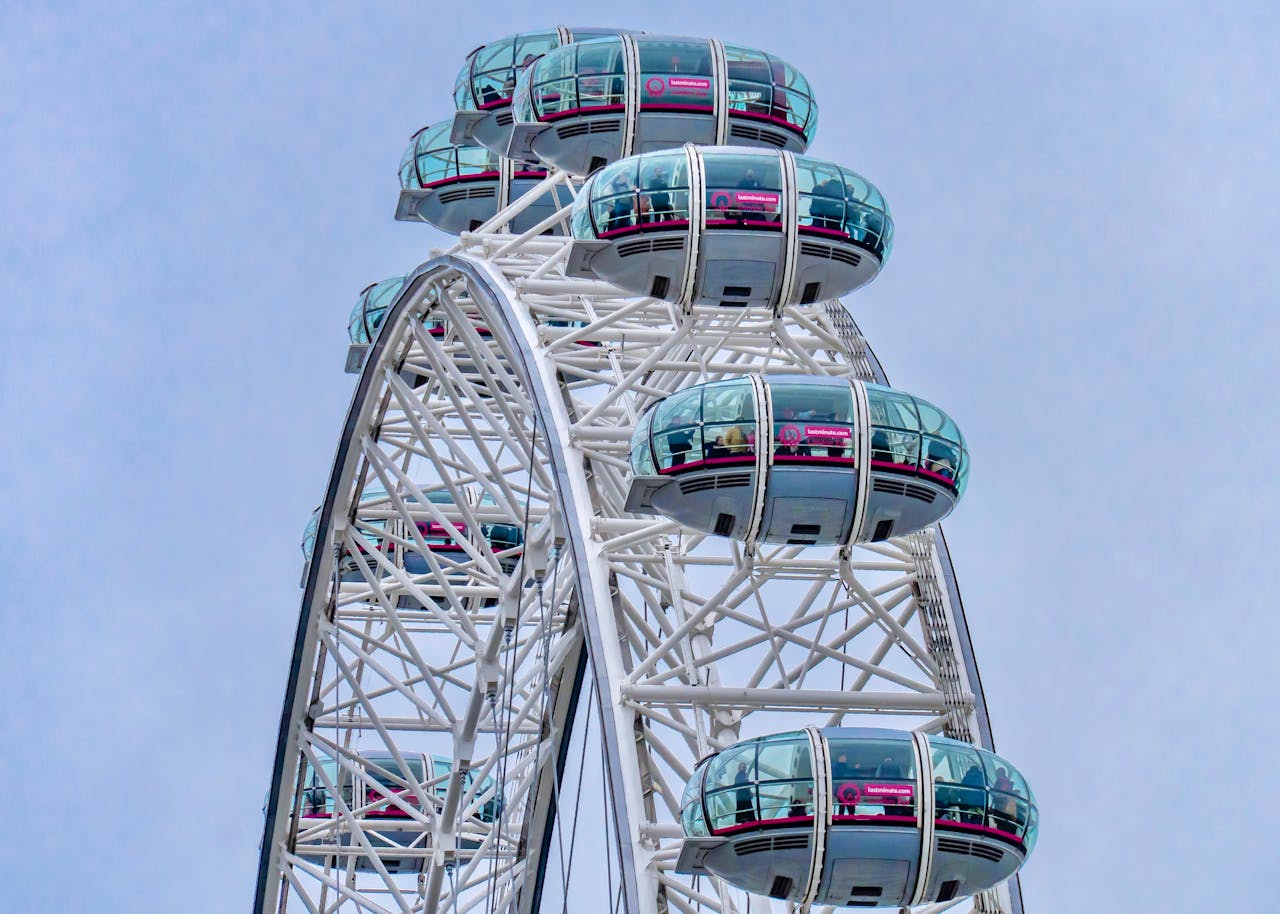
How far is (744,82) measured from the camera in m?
36.3

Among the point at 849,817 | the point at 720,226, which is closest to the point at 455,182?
the point at 720,226

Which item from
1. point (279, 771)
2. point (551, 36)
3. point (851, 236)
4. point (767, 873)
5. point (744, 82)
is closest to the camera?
point (767, 873)

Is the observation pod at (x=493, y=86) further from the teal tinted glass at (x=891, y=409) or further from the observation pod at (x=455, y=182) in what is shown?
the teal tinted glass at (x=891, y=409)

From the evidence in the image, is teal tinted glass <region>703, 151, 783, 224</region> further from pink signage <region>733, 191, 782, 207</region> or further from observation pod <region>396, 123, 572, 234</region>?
observation pod <region>396, 123, 572, 234</region>

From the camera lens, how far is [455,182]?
43156 millimetres

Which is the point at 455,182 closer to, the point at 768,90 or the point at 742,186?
the point at 768,90

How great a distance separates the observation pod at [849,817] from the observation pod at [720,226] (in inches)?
238

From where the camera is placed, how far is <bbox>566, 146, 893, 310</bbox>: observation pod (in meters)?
32.7

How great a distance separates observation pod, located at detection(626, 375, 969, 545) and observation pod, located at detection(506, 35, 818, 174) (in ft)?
18.7

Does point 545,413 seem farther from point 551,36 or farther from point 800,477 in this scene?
point 551,36

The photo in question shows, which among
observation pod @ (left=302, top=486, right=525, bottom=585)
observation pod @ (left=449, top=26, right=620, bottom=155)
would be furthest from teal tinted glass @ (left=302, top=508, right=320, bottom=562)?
observation pod @ (left=449, top=26, right=620, bottom=155)

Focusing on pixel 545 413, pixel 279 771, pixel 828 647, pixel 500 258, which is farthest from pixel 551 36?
pixel 279 771

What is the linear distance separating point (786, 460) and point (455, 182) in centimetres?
1362

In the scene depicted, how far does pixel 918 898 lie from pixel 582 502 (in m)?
6.54
